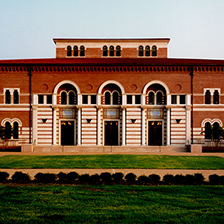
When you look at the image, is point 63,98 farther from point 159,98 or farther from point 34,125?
point 159,98

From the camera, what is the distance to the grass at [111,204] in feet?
24.1

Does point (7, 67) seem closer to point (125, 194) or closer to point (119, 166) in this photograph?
point (119, 166)

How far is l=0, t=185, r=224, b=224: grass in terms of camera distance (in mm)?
7348

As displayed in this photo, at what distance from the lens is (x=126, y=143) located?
30516 millimetres

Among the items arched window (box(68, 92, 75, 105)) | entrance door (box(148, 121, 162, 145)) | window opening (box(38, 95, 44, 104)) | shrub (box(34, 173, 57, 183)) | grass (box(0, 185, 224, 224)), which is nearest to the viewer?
grass (box(0, 185, 224, 224))

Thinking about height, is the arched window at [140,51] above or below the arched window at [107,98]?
above

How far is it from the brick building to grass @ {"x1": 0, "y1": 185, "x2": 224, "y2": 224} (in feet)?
64.7

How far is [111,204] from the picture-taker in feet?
28.3

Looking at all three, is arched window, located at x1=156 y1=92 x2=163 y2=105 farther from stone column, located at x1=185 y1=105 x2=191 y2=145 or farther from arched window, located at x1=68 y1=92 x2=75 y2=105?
arched window, located at x1=68 y1=92 x2=75 y2=105

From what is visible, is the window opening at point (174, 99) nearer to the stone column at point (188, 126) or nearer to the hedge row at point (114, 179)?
the stone column at point (188, 126)

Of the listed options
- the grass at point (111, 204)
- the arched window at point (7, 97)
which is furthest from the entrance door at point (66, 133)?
the grass at point (111, 204)

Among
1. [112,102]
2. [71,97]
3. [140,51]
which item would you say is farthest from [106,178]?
[140,51]

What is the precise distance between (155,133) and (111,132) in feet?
16.9

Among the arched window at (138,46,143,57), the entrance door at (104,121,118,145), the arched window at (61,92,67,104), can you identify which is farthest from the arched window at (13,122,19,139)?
the arched window at (138,46,143,57)
